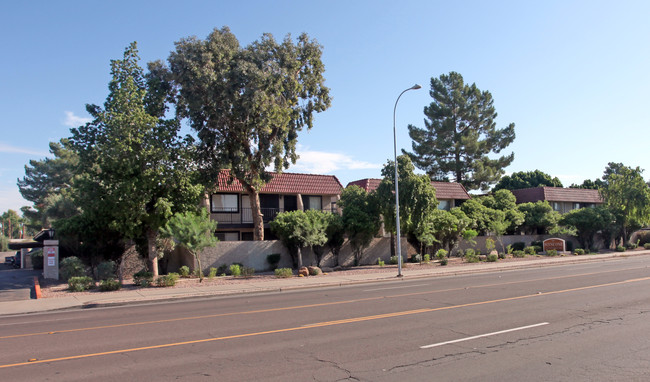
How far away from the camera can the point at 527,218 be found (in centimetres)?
4353

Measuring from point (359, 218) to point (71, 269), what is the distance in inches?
628

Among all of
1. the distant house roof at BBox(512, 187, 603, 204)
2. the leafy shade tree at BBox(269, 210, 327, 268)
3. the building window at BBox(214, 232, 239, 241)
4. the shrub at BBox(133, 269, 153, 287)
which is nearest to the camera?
the shrub at BBox(133, 269, 153, 287)

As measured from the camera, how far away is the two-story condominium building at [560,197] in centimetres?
5141

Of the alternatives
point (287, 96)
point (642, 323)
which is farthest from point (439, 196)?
point (642, 323)

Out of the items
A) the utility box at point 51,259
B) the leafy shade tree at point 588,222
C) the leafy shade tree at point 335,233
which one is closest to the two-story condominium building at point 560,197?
the leafy shade tree at point 588,222

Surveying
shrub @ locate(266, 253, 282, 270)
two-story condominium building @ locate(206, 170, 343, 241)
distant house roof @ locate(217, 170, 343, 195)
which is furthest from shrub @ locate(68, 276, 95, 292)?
distant house roof @ locate(217, 170, 343, 195)

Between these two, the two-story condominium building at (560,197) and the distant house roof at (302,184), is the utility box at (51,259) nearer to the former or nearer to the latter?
the distant house roof at (302,184)

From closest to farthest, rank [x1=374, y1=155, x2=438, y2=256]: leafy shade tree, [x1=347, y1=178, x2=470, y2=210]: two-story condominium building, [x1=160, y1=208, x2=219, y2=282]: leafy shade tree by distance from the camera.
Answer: [x1=160, y1=208, x2=219, y2=282]: leafy shade tree, [x1=374, y1=155, x2=438, y2=256]: leafy shade tree, [x1=347, y1=178, x2=470, y2=210]: two-story condominium building

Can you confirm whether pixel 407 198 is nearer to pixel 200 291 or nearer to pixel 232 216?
pixel 232 216

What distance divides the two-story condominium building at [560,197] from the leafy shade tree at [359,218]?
28305 millimetres

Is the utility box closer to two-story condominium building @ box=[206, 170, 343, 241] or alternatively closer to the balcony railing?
two-story condominium building @ box=[206, 170, 343, 241]

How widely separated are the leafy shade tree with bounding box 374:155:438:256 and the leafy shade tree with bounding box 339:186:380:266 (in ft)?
2.35

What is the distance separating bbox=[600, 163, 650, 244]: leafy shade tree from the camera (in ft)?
140

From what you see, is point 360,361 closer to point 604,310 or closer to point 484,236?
point 604,310
